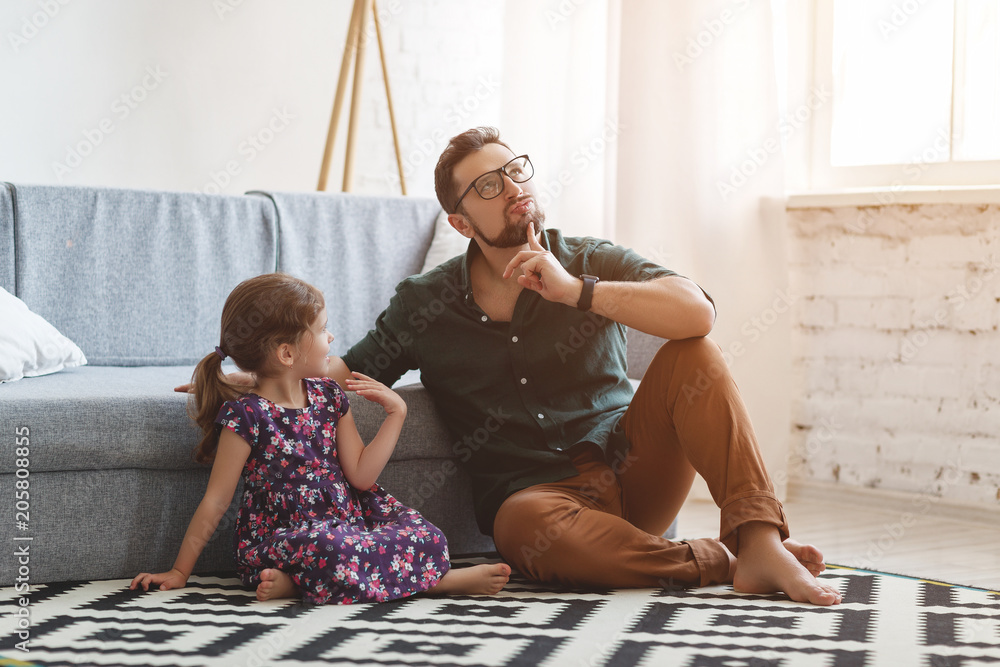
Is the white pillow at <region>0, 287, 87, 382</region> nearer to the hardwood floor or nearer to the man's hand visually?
the man's hand

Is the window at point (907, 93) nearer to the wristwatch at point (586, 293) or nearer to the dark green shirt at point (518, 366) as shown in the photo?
the dark green shirt at point (518, 366)

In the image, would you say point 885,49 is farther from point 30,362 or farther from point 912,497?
point 30,362

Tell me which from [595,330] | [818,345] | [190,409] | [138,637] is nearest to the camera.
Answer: [138,637]

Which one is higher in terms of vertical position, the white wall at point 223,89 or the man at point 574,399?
the white wall at point 223,89

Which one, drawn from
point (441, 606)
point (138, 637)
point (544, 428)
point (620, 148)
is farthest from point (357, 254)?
point (138, 637)

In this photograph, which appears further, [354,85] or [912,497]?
[354,85]

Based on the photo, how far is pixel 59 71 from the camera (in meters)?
2.86

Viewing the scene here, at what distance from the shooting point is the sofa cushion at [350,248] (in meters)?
2.68

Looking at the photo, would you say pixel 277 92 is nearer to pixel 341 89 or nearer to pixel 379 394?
pixel 341 89

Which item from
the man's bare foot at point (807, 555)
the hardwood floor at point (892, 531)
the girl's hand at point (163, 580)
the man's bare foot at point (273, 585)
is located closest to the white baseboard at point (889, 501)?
the hardwood floor at point (892, 531)

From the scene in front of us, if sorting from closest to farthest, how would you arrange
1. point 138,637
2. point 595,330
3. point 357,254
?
point 138,637
point 595,330
point 357,254

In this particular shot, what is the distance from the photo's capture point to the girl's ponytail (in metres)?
1.73

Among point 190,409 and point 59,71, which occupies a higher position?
point 59,71

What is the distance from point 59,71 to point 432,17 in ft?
4.16
